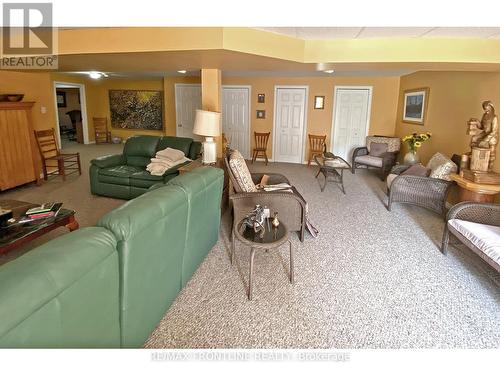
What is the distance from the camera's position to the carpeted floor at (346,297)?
1.95 metres

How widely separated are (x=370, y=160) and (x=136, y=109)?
678 cm

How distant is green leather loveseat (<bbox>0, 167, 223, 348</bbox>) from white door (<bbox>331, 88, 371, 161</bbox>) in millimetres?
5578

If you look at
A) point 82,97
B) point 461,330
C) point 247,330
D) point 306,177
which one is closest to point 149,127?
point 82,97

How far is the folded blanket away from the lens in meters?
4.49

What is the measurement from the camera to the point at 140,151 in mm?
4859

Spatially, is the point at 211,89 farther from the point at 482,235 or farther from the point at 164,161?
the point at 482,235

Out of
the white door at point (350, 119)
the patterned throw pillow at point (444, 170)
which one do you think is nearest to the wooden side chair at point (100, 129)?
the white door at point (350, 119)

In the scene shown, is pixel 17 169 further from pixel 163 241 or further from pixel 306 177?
pixel 306 177

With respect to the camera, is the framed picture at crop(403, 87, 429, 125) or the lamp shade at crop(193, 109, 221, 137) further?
the framed picture at crop(403, 87, 429, 125)

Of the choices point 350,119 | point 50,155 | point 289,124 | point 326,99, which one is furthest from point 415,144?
point 50,155

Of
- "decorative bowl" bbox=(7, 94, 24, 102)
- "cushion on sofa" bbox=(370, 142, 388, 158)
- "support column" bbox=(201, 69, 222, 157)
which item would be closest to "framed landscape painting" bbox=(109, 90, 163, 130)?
"decorative bowl" bbox=(7, 94, 24, 102)

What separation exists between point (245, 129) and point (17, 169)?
4797 millimetres

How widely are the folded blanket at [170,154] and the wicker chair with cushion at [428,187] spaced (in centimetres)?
310

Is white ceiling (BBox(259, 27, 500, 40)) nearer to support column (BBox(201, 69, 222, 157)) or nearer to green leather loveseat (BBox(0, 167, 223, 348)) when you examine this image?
support column (BBox(201, 69, 222, 157))
